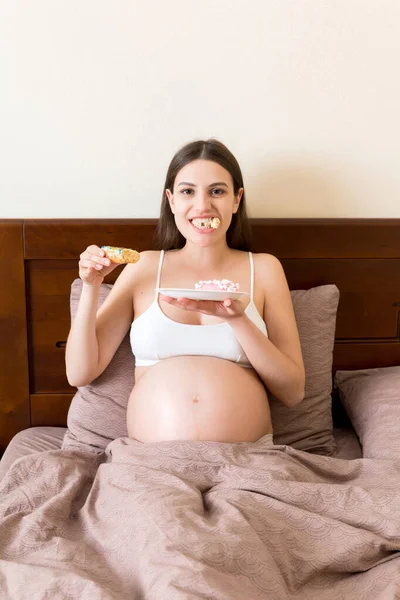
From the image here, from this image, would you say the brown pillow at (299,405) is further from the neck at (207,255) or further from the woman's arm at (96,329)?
the neck at (207,255)

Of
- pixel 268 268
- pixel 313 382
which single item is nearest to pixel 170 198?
pixel 268 268

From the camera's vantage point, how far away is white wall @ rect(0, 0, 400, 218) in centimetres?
210

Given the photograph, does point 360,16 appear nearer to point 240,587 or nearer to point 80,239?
point 80,239

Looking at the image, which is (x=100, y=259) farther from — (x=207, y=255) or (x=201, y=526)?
(x=201, y=526)

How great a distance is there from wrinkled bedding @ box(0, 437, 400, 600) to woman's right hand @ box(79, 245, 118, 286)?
15.7 inches

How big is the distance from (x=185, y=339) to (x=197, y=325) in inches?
1.8

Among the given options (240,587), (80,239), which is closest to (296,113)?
(80,239)

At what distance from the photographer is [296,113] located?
2201 mm

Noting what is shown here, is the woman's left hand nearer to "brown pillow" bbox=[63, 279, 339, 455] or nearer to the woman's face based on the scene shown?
the woman's face

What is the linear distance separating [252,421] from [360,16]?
1.22m

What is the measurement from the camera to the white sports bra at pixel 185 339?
1833 mm

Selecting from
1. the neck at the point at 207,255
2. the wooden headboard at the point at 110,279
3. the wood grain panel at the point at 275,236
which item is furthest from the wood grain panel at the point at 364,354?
the neck at the point at 207,255

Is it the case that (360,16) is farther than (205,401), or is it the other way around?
(360,16)

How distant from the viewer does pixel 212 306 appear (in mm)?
1655
